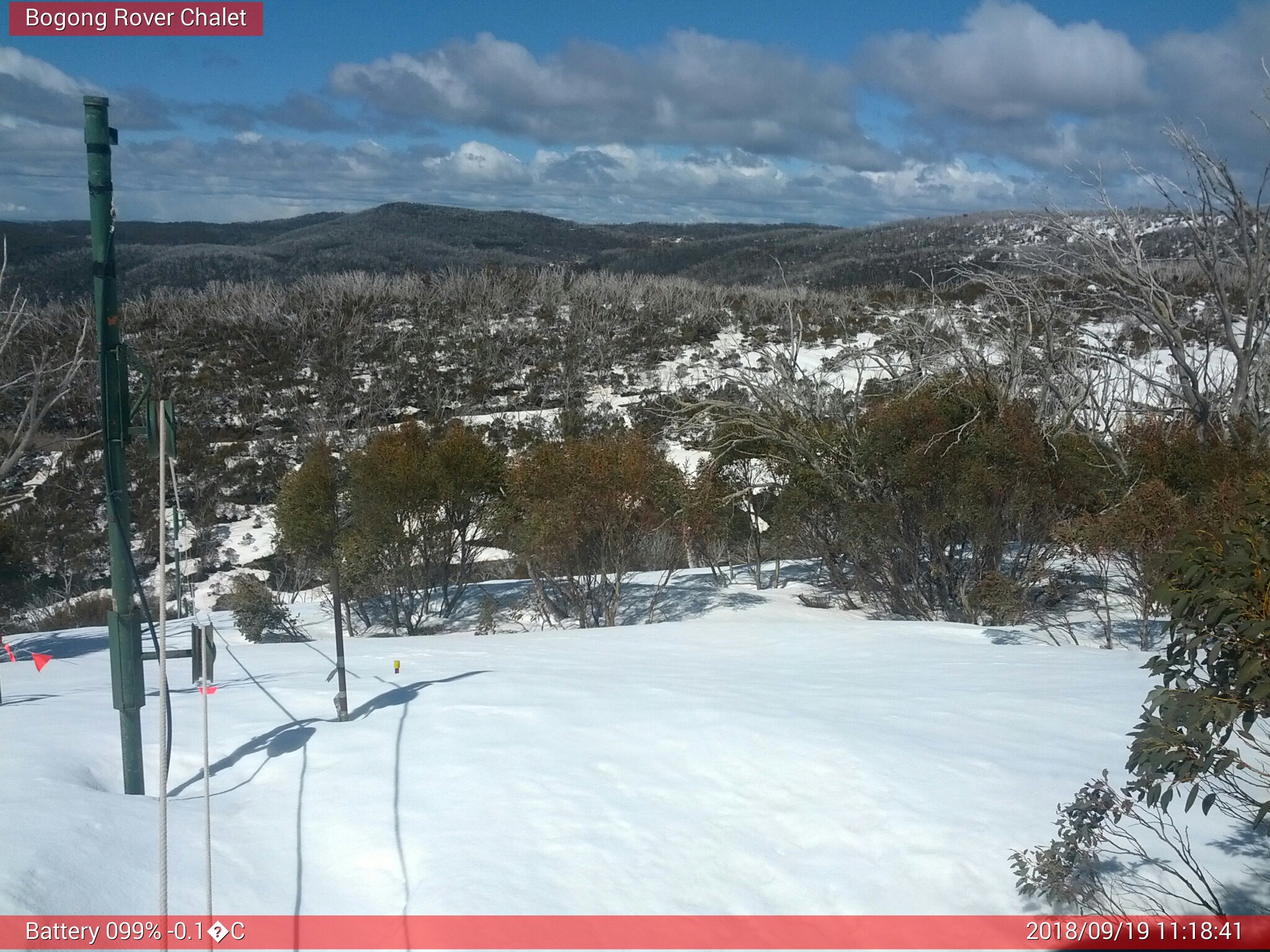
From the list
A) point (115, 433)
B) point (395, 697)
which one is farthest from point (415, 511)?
point (115, 433)

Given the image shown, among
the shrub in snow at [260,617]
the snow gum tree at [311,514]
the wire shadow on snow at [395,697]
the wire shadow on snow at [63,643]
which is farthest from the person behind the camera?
the snow gum tree at [311,514]

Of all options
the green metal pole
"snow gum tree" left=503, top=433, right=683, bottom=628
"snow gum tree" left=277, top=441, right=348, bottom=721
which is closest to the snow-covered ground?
the green metal pole

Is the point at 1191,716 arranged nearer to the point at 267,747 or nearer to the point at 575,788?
the point at 575,788

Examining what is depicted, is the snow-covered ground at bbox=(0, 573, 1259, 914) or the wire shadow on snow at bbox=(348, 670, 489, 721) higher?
the snow-covered ground at bbox=(0, 573, 1259, 914)

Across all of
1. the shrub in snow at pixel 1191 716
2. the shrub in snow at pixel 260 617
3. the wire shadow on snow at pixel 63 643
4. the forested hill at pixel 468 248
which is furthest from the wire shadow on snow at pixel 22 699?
the forested hill at pixel 468 248

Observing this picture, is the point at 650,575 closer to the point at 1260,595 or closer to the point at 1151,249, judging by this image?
the point at 1260,595

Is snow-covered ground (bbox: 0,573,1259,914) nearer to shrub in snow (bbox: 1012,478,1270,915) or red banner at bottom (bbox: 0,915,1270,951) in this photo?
red banner at bottom (bbox: 0,915,1270,951)

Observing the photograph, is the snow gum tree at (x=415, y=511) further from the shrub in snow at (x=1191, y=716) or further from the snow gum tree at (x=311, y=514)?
the shrub in snow at (x=1191, y=716)
